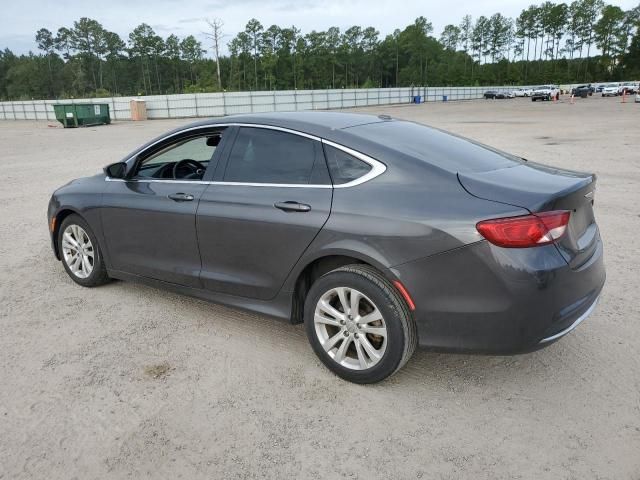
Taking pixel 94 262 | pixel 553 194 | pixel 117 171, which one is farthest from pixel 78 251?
pixel 553 194

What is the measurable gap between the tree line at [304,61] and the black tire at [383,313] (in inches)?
4411

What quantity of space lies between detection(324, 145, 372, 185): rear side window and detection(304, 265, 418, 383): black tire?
53 centimetres

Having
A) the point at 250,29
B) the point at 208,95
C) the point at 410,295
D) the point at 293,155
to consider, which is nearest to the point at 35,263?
the point at 293,155

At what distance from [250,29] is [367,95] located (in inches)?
3185

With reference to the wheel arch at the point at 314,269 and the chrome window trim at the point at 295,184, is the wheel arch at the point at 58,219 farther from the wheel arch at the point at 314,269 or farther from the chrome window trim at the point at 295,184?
the wheel arch at the point at 314,269

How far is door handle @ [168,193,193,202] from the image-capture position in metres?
3.88

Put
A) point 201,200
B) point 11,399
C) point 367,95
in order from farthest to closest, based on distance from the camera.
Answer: point 367,95
point 201,200
point 11,399

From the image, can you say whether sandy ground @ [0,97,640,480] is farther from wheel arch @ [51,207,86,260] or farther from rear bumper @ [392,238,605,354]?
wheel arch @ [51,207,86,260]

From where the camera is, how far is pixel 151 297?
473 centimetres

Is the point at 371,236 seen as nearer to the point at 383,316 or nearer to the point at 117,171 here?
the point at 383,316

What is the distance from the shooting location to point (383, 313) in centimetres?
301

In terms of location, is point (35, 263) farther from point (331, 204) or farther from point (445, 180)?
point (445, 180)

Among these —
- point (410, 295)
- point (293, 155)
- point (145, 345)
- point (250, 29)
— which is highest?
point (250, 29)

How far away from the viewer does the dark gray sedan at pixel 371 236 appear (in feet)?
9.05
